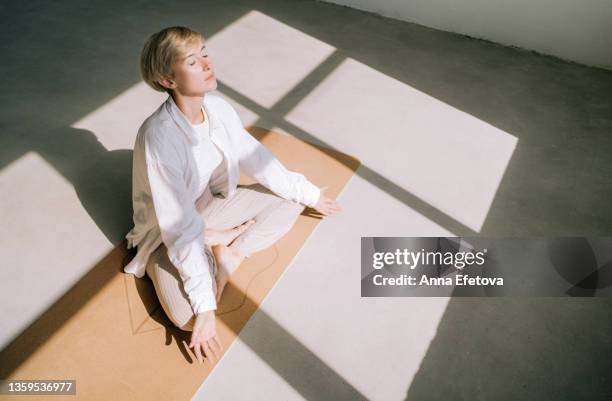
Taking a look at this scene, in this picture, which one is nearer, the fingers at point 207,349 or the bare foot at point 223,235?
the fingers at point 207,349

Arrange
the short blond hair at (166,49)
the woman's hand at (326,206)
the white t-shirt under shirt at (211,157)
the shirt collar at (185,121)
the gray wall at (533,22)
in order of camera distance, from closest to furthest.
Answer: the short blond hair at (166,49) < the shirt collar at (185,121) < the white t-shirt under shirt at (211,157) < the woman's hand at (326,206) < the gray wall at (533,22)

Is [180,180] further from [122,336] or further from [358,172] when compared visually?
[358,172]

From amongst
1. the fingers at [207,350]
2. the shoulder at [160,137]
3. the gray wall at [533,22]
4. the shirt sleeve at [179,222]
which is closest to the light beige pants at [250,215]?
the shirt sleeve at [179,222]

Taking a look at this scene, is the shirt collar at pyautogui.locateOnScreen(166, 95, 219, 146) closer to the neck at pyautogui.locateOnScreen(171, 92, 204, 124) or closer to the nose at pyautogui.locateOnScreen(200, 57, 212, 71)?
the neck at pyautogui.locateOnScreen(171, 92, 204, 124)

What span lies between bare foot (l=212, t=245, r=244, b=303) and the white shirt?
14 cm

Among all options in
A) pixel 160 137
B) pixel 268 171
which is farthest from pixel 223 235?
pixel 160 137

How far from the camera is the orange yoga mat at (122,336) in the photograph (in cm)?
161

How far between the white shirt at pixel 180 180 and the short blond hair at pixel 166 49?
130 mm

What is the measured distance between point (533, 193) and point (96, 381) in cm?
216

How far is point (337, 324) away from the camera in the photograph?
70.7 inches

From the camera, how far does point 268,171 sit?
1863mm

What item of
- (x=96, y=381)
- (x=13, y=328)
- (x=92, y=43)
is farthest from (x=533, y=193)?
(x=92, y=43)

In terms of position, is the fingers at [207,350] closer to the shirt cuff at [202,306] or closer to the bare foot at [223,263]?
the shirt cuff at [202,306]

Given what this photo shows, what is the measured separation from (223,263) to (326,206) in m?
0.53
